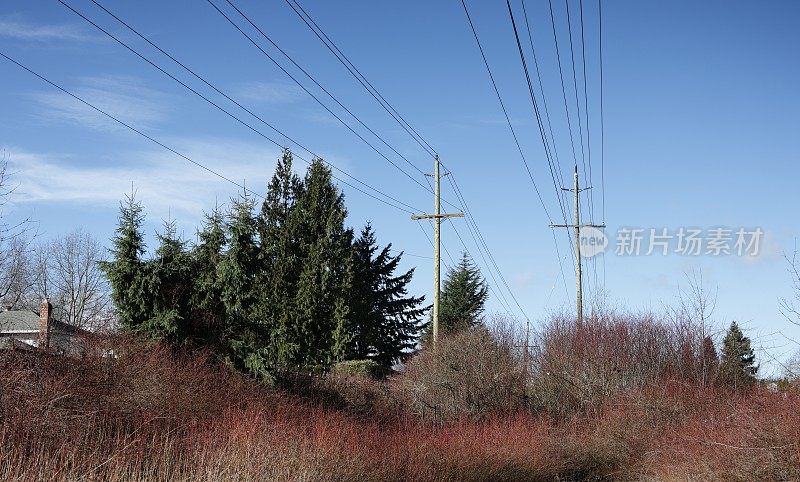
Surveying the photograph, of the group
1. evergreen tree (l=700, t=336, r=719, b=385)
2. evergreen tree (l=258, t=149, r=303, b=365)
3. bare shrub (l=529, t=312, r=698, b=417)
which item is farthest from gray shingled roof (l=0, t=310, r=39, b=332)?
evergreen tree (l=700, t=336, r=719, b=385)

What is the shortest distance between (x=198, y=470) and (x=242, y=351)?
10.4 meters

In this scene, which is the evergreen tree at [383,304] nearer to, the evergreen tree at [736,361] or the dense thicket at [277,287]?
the dense thicket at [277,287]

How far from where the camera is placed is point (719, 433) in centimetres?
1627

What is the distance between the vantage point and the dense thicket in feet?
67.2

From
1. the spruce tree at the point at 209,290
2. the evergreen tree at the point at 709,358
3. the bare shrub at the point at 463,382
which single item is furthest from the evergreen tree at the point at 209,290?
the evergreen tree at the point at 709,358

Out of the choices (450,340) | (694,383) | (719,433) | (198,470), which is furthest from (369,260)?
(198,470)

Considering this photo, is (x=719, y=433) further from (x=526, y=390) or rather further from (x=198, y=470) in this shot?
(x=526, y=390)

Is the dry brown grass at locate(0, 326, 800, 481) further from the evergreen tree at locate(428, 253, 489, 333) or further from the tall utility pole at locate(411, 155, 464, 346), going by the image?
the evergreen tree at locate(428, 253, 489, 333)

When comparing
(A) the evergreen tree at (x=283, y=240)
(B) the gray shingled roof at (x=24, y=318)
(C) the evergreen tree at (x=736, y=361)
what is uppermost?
(A) the evergreen tree at (x=283, y=240)

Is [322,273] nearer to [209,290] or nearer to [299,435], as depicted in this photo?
[209,290]

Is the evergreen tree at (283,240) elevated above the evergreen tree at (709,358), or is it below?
above

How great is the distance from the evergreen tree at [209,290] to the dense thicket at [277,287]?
30 mm

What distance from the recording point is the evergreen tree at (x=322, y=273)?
3562 cm

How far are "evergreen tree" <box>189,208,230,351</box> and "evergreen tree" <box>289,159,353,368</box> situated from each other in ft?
40.4
